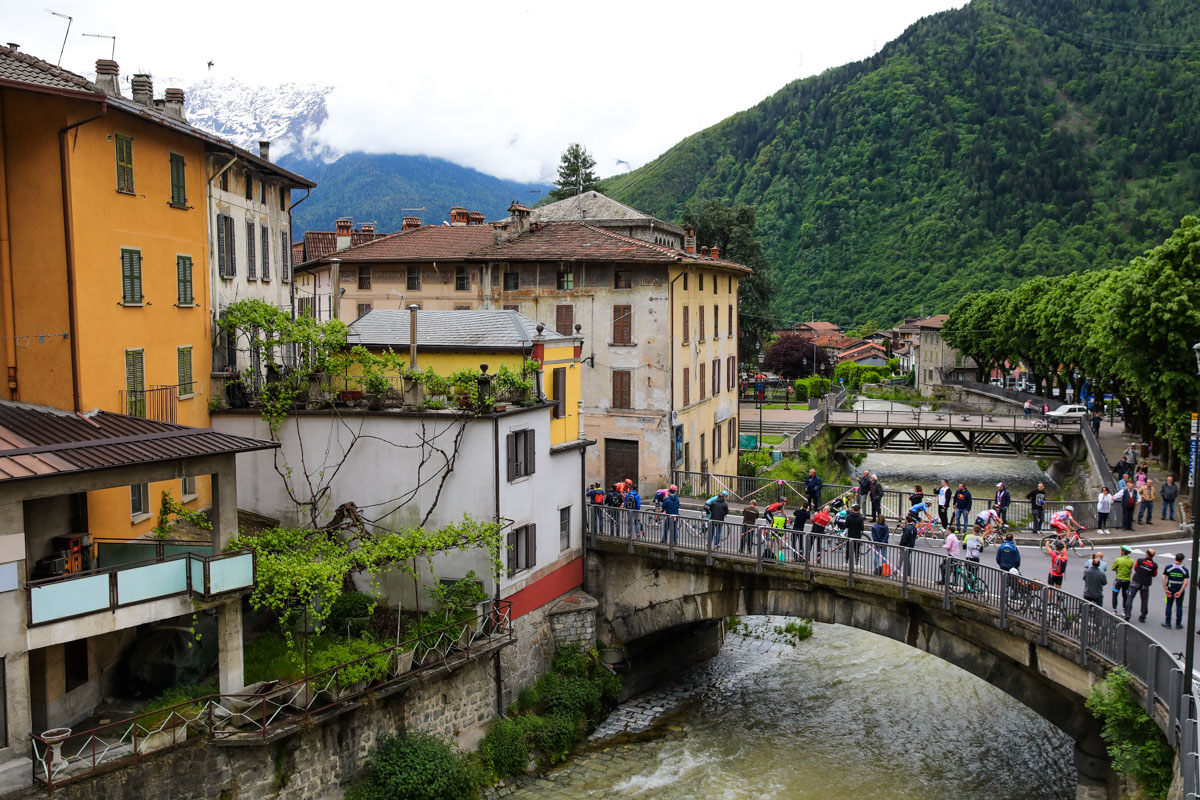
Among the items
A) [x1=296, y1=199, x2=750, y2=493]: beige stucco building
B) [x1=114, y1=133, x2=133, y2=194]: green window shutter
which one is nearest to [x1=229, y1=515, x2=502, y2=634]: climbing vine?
[x1=114, y1=133, x2=133, y2=194]: green window shutter

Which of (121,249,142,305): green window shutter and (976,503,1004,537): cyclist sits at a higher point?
(121,249,142,305): green window shutter

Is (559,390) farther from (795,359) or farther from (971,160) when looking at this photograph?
(971,160)

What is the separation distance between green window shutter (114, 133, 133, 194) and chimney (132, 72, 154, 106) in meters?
5.98

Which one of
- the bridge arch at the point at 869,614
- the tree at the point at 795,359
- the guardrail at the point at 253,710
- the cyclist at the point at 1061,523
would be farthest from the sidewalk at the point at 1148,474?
the tree at the point at 795,359

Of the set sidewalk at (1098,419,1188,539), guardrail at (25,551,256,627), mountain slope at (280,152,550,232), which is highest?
mountain slope at (280,152,550,232)

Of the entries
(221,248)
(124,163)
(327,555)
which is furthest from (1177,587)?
(221,248)

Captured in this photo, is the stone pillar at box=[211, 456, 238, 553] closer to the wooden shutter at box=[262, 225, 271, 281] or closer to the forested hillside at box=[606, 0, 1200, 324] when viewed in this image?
the wooden shutter at box=[262, 225, 271, 281]

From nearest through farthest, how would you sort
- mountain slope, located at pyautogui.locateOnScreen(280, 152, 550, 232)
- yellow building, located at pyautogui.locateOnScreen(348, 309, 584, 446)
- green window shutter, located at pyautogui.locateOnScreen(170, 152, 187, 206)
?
green window shutter, located at pyautogui.locateOnScreen(170, 152, 187, 206) → yellow building, located at pyautogui.locateOnScreen(348, 309, 584, 446) → mountain slope, located at pyautogui.locateOnScreen(280, 152, 550, 232)

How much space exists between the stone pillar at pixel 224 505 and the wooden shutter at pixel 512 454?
7.50 m

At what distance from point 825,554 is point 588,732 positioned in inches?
319

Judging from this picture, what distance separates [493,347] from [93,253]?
10218 mm

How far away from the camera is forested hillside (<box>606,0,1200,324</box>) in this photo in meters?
136

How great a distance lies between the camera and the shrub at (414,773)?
21.7 meters

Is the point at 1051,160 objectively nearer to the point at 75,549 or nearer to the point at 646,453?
the point at 646,453
